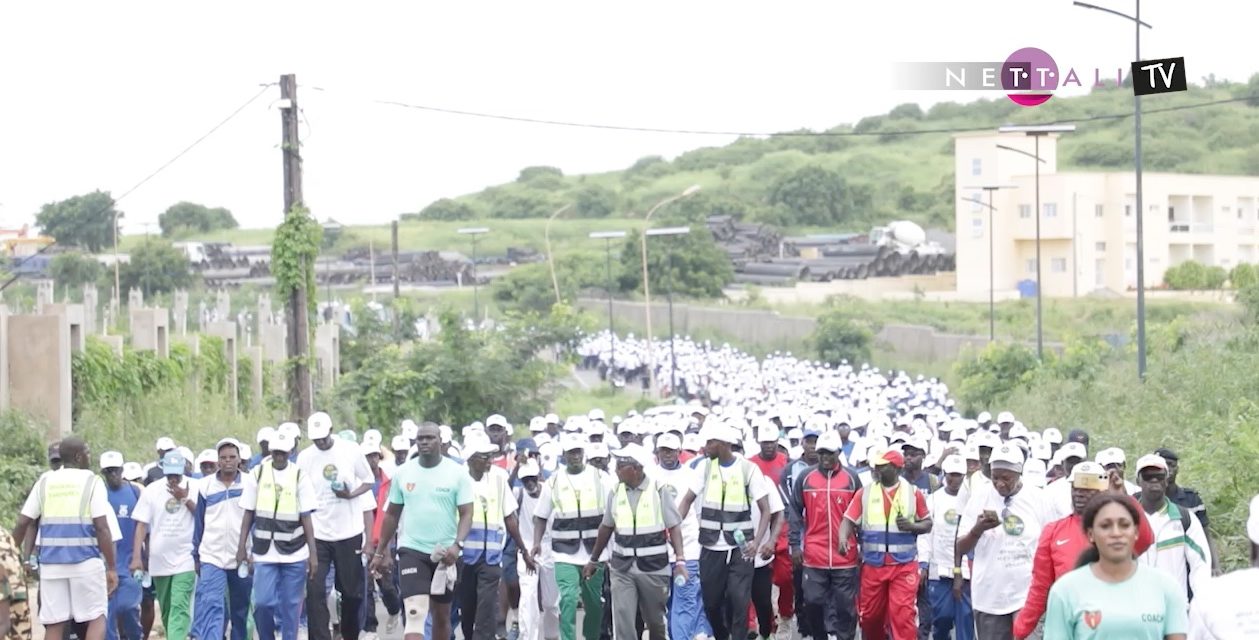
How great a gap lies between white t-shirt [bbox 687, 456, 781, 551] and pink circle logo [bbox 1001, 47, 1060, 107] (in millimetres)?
22023

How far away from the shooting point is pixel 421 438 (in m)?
12.8

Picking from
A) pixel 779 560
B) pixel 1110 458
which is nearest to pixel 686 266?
pixel 779 560

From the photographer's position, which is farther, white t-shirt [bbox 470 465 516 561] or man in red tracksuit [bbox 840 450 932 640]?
white t-shirt [bbox 470 465 516 561]

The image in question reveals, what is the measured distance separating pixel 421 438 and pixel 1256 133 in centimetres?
14472

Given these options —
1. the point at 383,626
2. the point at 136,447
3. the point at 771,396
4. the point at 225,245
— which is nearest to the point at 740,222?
the point at 225,245

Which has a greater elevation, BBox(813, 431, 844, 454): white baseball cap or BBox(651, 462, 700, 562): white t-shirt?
BBox(813, 431, 844, 454): white baseball cap

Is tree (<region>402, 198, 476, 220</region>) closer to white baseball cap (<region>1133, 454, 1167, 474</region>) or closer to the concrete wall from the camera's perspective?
the concrete wall

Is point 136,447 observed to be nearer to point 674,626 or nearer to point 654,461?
point 654,461

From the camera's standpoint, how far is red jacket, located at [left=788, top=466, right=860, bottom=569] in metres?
13.9


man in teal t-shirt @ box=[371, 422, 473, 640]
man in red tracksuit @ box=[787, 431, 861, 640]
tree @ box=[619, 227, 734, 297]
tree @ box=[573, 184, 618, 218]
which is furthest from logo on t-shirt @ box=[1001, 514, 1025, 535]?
tree @ box=[573, 184, 618, 218]

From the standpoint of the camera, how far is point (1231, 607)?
622cm

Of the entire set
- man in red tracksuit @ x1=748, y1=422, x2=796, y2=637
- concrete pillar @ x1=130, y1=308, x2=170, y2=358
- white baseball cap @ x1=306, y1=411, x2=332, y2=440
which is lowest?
man in red tracksuit @ x1=748, y1=422, x2=796, y2=637

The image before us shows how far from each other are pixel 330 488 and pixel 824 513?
3.83 meters

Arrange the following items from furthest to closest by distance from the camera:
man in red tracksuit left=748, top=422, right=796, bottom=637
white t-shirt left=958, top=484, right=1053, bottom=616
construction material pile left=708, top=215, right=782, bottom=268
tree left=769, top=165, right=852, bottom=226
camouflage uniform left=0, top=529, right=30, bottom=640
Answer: tree left=769, top=165, right=852, bottom=226 → construction material pile left=708, top=215, right=782, bottom=268 → man in red tracksuit left=748, top=422, right=796, bottom=637 → white t-shirt left=958, top=484, right=1053, bottom=616 → camouflage uniform left=0, top=529, right=30, bottom=640
